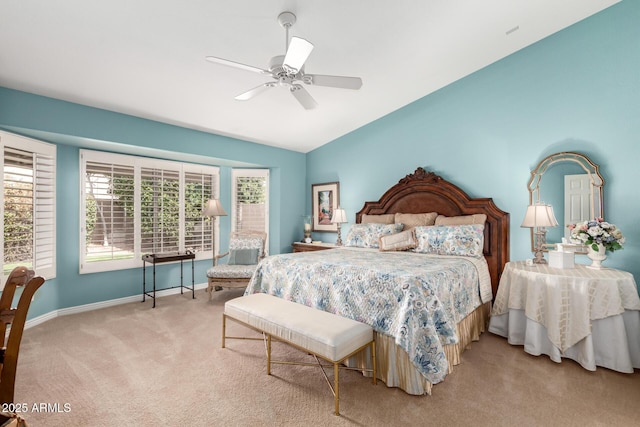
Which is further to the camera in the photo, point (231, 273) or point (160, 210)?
point (160, 210)

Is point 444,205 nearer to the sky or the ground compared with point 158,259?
nearer to the sky

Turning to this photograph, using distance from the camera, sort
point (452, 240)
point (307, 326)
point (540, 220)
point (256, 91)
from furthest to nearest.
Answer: point (452, 240) < point (540, 220) < point (256, 91) < point (307, 326)

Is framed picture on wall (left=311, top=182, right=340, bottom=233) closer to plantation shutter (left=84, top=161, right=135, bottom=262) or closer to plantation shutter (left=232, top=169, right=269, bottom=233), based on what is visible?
plantation shutter (left=232, top=169, right=269, bottom=233)

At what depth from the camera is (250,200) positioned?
5852mm

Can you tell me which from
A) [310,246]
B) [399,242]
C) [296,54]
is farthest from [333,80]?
[310,246]

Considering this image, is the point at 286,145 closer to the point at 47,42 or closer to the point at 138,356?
the point at 47,42

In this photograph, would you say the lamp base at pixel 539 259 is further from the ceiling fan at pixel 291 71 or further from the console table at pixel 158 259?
the console table at pixel 158 259

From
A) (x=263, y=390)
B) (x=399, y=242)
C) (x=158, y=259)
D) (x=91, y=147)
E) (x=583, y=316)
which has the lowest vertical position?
(x=263, y=390)

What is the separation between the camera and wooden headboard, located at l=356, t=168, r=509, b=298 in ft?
12.5

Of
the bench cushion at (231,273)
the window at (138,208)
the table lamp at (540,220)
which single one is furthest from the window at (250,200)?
the table lamp at (540,220)

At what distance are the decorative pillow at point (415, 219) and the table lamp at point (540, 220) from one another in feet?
3.87

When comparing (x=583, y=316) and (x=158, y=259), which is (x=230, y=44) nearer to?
(x=158, y=259)

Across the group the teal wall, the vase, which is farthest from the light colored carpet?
the teal wall

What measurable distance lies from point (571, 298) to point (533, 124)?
206 cm
